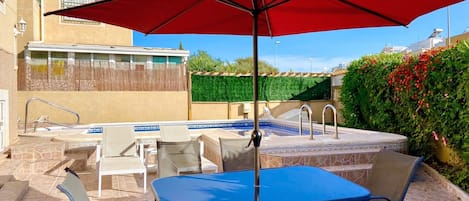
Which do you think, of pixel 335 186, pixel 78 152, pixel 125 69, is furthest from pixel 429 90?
pixel 125 69

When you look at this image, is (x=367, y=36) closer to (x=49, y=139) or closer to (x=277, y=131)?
(x=277, y=131)

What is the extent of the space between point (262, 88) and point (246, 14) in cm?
1296

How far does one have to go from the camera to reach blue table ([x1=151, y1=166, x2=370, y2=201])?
8.85ft

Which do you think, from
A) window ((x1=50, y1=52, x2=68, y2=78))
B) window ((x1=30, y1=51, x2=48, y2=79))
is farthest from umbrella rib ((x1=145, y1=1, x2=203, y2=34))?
window ((x1=30, y1=51, x2=48, y2=79))

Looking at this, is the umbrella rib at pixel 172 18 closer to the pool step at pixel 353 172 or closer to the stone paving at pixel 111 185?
the stone paving at pixel 111 185

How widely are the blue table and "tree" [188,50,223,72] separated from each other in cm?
2299

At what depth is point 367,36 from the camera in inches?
1206

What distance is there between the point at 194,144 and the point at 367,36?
1164 inches

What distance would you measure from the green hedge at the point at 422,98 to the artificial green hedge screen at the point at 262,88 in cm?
833

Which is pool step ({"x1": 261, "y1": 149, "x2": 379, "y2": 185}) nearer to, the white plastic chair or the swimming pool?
the white plastic chair

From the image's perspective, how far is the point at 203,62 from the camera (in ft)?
92.0

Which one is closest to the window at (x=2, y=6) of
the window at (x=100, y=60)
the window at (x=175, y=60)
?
the window at (x=100, y=60)

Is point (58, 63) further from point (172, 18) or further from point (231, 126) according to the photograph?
point (172, 18)

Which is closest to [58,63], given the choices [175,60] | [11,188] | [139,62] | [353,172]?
[139,62]
